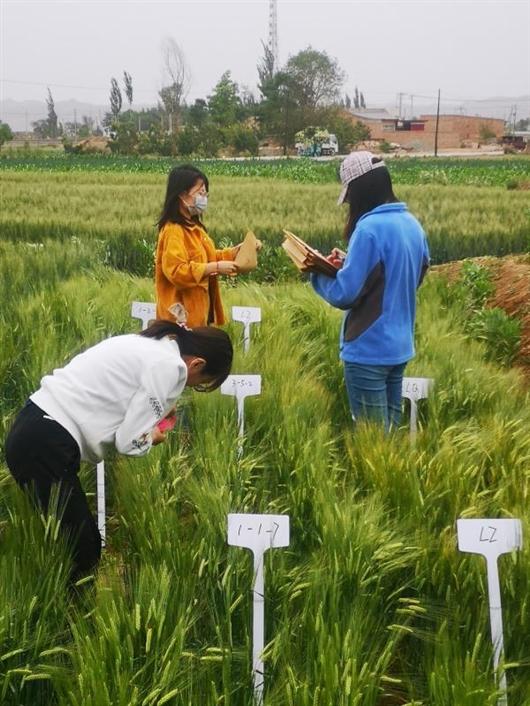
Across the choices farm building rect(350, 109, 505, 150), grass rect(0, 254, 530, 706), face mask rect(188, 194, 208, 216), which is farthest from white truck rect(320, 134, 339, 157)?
grass rect(0, 254, 530, 706)

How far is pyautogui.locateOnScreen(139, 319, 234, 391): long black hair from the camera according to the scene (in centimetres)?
224

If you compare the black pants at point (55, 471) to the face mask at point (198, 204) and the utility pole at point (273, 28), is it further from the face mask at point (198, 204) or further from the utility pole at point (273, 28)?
the utility pole at point (273, 28)

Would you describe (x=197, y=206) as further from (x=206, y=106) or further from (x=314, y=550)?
(x=206, y=106)

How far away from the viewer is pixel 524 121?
132 metres

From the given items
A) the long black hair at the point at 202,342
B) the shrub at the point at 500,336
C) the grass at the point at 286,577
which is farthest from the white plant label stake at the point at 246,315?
the shrub at the point at 500,336

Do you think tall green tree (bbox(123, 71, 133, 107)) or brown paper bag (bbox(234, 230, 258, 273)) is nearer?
brown paper bag (bbox(234, 230, 258, 273))

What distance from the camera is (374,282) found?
2893mm

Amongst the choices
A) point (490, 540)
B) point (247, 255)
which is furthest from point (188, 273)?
point (490, 540)

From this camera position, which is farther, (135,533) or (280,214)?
(280,214)

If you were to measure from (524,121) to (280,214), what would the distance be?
134 metres

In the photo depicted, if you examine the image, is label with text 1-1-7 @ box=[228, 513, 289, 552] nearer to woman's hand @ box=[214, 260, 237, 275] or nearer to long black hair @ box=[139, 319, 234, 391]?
long black hair @ box=[139, 319, 234, 391]

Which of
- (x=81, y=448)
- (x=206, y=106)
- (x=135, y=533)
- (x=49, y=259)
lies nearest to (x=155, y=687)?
(x=135, y=533)

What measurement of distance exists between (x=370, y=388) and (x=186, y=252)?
1.07m

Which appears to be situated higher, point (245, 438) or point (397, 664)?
point (245, 438)
